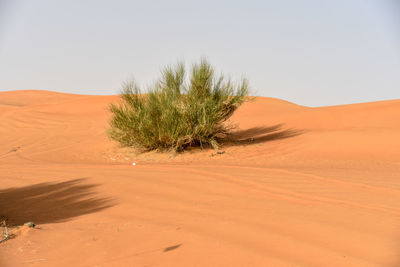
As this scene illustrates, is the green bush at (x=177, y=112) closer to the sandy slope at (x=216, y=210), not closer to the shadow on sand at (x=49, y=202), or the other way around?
the sandy slope at (x=216, y=210)

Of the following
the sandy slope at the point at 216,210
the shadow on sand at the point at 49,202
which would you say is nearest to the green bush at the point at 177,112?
the sandy slope at the point at 216,210

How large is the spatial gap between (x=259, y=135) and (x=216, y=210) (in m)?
11.8

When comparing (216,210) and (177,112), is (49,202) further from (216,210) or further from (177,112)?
(177,112)

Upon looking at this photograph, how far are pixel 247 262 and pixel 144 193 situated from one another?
354cm

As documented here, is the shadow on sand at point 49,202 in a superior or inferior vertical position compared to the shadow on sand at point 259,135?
inferior

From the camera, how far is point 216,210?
5.83 meters

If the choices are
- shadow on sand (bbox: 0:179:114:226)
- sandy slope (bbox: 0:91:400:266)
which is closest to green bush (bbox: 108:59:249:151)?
sandy slope (bbox: 0:91:400:266)

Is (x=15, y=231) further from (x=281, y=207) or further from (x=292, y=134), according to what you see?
(x=292, y=134)

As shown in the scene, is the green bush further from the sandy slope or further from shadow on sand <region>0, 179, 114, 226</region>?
shadow on sand <region>0, 179, 114, 226</region>

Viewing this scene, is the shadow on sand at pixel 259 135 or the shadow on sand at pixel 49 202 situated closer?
the shadow on sand at pixel 49 202

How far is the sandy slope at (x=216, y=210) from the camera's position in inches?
161

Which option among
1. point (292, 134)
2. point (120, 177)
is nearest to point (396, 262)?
point (120, 177)

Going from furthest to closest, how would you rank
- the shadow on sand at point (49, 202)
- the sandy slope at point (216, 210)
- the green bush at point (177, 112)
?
the green bush at point (177, 112), the shadow on sand at point (49, 202), the sandy slope at point (216, 210)

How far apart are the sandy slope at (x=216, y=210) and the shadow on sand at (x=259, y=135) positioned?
1.51 meters
